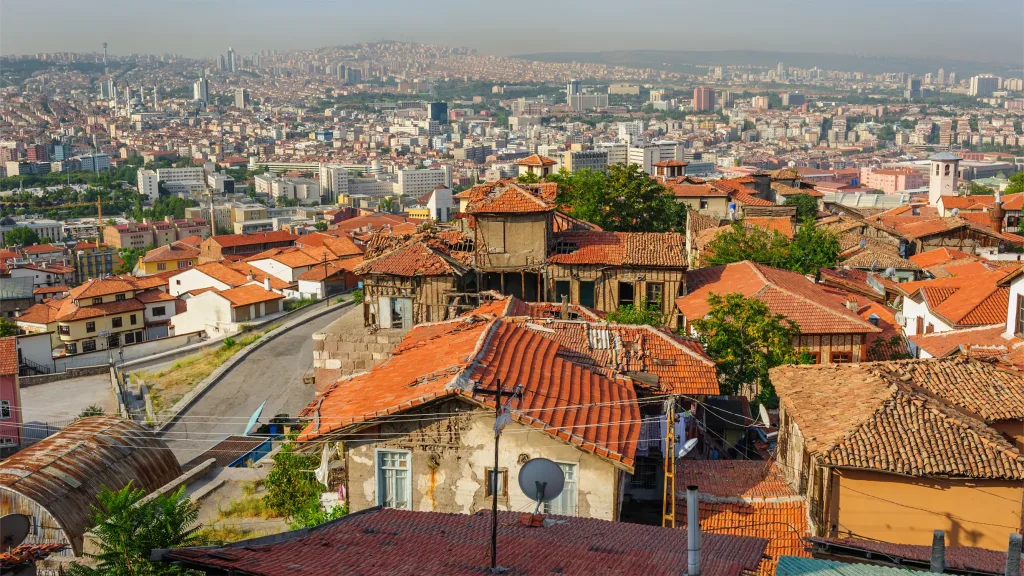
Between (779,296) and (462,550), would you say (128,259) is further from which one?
(462,550)

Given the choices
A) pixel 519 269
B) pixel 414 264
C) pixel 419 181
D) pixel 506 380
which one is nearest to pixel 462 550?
pixel 506 380

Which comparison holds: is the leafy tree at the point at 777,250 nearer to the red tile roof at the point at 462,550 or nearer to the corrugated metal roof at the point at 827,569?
the red tile roof at the point at 462,550

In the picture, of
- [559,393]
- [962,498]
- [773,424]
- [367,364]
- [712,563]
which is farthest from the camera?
[367,364]

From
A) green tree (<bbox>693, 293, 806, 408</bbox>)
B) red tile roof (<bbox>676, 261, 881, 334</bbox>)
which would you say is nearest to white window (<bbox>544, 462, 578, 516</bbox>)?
green tree (<bbox>693, 293, 806, 408</bbox>)

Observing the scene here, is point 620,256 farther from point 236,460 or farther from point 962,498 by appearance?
point 962,498

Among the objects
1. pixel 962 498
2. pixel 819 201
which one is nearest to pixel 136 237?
pixel 819 201

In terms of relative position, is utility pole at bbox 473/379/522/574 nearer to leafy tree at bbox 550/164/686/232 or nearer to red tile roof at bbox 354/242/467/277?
Result: red tile roof at bbox 354/242/467/277
